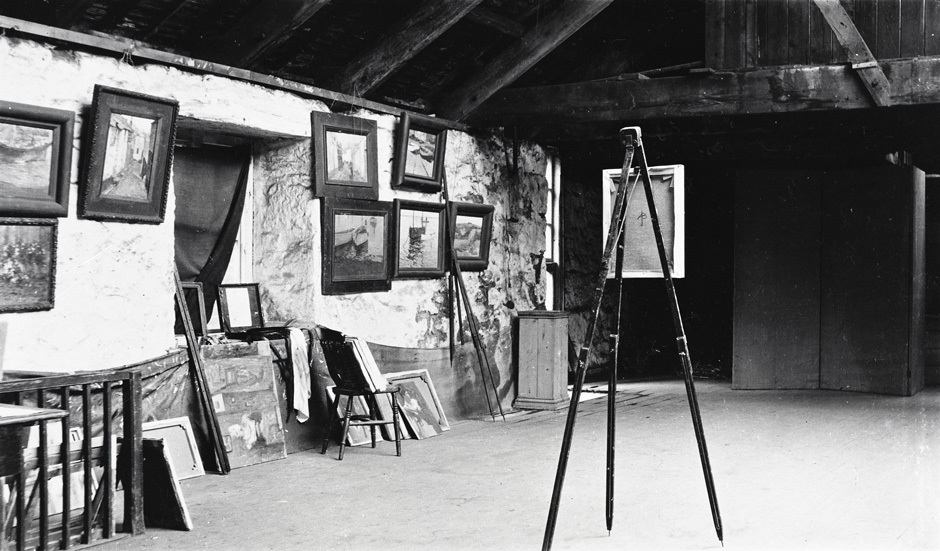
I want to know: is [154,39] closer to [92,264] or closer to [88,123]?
[88,123]

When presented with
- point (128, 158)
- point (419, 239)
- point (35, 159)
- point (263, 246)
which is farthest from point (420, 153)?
point (35, 159)

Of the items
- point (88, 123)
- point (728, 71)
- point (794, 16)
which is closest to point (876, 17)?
point (794, 16)

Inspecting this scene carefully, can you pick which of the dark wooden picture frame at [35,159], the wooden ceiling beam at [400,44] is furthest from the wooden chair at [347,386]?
the dark wooden picture frame at [35,159]

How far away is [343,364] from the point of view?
565 centimetres

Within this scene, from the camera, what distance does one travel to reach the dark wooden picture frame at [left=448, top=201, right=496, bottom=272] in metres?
7.27

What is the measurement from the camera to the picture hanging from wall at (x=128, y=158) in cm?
454

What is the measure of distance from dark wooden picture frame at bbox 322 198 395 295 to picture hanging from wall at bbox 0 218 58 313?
76.4 inches

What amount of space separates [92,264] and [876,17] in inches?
209

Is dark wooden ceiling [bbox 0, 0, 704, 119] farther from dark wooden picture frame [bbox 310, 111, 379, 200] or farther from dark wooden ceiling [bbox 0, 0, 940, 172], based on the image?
dark wooden picture frame [bbox 310, 111, 379, 200]

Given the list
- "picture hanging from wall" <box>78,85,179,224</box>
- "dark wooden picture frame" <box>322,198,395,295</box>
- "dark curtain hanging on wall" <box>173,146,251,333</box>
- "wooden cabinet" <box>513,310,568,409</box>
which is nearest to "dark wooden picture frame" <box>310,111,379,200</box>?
"dark wooden picture frame" <box>322,198,395,295</box>

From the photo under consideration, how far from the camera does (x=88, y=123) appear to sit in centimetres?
456

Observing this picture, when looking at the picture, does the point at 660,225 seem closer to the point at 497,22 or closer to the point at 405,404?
the point at 405,404

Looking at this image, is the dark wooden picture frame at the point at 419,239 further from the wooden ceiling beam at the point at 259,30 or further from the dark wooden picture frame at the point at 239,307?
the wooden ceiling beam at the point at 259,30

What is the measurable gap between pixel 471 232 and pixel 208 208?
237 cm
